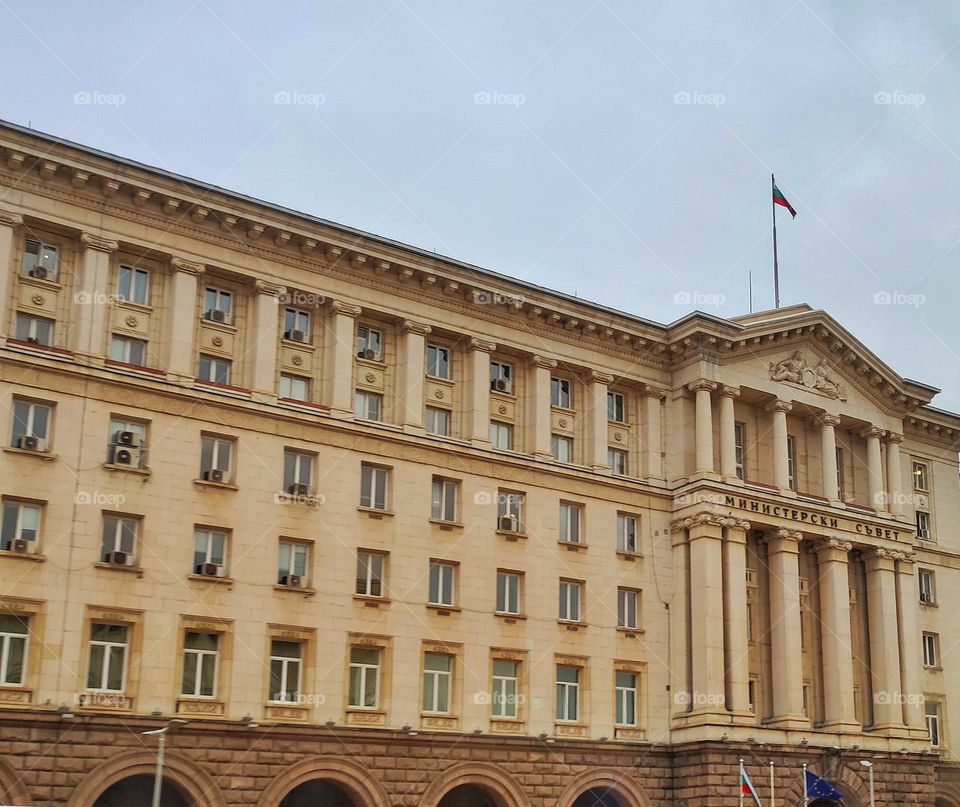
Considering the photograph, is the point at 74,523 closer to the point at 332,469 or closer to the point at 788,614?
the point at 332,469

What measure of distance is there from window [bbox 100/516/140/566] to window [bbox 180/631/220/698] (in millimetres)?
3260

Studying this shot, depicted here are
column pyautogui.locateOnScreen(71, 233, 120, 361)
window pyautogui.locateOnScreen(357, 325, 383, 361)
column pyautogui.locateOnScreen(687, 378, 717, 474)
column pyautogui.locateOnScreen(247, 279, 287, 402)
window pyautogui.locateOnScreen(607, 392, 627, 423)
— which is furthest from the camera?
window pyautogui.locateOnScreen(607, 392, 627, 423)

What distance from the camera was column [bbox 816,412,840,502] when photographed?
56656mm

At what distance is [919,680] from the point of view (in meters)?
56.6

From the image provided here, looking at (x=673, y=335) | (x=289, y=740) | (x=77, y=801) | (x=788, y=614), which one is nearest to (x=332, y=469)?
(x=289, y=740)

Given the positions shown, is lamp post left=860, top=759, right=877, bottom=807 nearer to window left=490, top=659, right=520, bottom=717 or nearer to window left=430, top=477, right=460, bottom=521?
window left=490, top=659, right=520, bottom=717

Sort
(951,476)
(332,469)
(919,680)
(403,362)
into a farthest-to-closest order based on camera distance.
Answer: (951,476), (919,680), (403,362), (332,469)

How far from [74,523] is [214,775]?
895cm

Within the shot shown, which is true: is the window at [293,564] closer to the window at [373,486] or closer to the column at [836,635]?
the window at [373,486]

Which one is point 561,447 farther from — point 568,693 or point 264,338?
point 264,338

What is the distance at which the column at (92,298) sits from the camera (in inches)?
1629

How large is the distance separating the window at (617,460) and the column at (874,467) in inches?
506

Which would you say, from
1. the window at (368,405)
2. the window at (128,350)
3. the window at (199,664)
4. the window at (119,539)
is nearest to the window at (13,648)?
the window at (119,539)

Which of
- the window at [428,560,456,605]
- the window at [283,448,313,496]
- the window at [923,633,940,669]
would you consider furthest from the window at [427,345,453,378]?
the window at [923,633,940,669]
